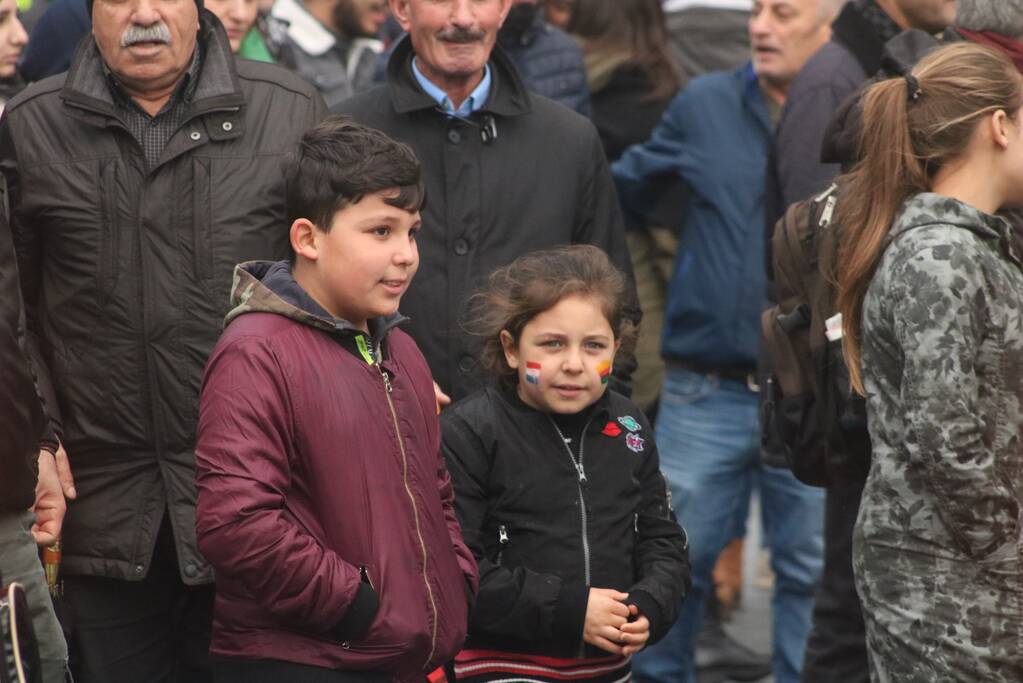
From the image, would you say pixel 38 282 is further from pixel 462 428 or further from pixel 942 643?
pixel 942 643

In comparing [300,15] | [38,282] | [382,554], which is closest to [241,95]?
[38,282]

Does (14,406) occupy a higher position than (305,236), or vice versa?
(305,236)

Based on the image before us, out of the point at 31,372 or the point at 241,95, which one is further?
the point at 241,95

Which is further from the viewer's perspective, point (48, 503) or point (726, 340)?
point (726, 340)

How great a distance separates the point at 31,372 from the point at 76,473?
1.85 feet

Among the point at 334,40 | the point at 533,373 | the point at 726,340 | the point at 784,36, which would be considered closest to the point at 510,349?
the point at 533,373

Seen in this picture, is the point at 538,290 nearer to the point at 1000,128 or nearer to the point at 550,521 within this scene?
the point at 550,521

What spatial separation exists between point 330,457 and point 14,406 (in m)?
0.69

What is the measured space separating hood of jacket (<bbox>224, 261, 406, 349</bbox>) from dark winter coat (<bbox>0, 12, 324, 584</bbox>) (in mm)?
434

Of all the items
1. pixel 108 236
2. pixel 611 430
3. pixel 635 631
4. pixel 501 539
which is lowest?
pixel 635 631

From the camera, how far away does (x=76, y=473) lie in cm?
454

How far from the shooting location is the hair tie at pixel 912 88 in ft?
14.1

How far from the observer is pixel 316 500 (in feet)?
12.7

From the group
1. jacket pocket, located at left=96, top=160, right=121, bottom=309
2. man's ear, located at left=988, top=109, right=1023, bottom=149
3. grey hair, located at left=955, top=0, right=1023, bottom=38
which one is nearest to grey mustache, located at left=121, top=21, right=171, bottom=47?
jacket pocket, located at left=96, top=160, right=121, bottom=309
